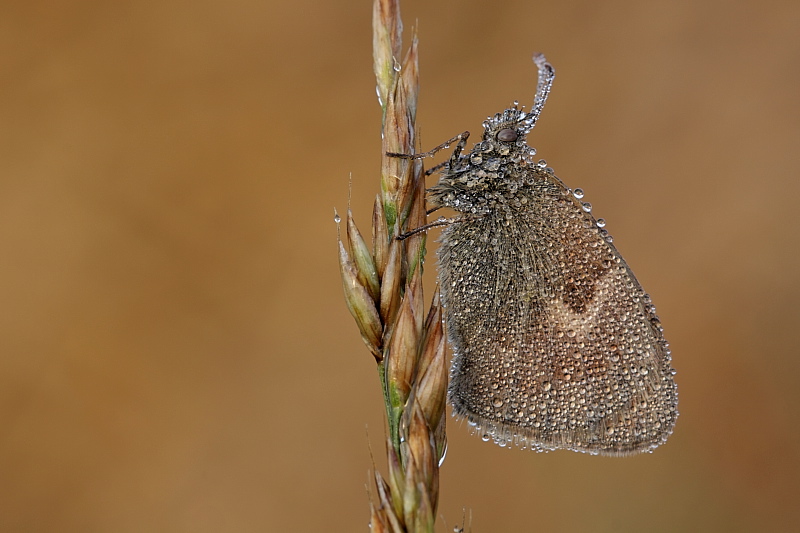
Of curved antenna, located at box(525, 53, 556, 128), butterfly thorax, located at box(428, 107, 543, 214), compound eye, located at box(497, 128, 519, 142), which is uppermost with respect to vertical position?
curved antenna, located at box(525, 53, 556, 128)

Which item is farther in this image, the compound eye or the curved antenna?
the compound eye

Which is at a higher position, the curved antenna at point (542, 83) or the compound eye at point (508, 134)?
the curved antenna at point (542, 83)

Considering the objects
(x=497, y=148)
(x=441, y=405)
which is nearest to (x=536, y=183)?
(x=497, y=148)

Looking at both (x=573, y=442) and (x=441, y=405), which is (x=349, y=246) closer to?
(x=441, y=405)

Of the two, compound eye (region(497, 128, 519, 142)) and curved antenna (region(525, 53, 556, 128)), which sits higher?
curved antenna (region(525, 53, 556, 128))

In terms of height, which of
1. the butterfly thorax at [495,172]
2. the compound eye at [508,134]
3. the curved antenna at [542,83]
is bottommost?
the butterfly thorax at [495,172]

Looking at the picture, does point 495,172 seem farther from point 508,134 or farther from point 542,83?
point 542,83

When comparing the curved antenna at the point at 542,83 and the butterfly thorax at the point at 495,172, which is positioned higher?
the curved antenna at the point at 542,83

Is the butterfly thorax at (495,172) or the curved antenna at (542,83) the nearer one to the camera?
the curved antenna at (542,83)
